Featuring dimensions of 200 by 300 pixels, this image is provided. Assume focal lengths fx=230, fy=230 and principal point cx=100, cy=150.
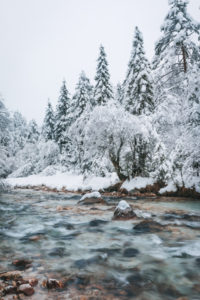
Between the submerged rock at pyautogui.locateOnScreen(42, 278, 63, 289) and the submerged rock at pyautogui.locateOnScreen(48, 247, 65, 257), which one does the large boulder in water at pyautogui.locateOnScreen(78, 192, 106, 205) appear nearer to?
the submerged rock at pyautogui.locateOnScreen(48, 247, 65, 257)

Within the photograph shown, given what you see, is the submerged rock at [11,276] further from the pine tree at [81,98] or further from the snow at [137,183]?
the pine tree at [81,98]

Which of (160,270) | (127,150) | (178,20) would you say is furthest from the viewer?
(127,150)

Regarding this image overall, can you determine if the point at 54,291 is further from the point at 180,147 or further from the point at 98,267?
the point at 180,147

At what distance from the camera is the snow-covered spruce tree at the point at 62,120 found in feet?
110

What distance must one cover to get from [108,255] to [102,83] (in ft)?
71.3

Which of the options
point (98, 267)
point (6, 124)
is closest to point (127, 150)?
point (6, 124)

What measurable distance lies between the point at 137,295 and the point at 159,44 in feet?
55.0

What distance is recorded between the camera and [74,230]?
21.9ft

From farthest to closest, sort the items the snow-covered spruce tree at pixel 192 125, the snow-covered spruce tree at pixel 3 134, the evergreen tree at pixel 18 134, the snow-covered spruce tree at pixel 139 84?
1. the evergreen tree at pixel 18 134
2. the snow-covered spruce tree at pixel 139 84
3. the snow-covered spruce tree at pixel 3 134
4. the snow-covered spruce tree at pixel 192 125

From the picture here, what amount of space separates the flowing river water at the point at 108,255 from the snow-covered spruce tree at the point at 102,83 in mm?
17681

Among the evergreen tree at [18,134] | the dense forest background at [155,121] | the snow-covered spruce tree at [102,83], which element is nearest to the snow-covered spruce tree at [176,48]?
the dense forest background at [155,121]

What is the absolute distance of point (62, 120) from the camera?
34.1 meters

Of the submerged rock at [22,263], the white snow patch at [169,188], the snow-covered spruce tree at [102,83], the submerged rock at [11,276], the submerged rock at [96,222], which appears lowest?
the submerged rock at [96,222]

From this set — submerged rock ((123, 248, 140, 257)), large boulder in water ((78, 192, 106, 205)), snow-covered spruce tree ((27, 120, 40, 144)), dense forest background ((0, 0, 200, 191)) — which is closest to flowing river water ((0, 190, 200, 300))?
submerged rock ((123, 248, 140, 257))
